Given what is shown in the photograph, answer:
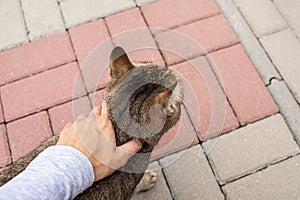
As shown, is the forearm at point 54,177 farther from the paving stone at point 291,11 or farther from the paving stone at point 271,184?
the paving stone at point 291,11

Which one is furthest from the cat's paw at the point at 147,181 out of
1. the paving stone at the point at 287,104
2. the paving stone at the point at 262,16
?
the paving stone at the point at 262,16

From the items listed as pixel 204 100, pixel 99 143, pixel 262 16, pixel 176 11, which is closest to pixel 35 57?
pixel 176 11

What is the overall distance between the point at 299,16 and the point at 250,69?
1.63 ft

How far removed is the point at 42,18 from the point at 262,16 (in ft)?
4.56

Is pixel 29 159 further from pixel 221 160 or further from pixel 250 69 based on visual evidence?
pixel 250 69

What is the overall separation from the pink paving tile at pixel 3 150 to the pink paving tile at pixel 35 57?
339 mm

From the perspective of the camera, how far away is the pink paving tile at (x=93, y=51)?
8.13 ft

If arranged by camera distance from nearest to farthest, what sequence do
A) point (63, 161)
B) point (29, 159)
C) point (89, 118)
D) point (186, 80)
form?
1. point (63, 161)
2. point (89, 118)
3. point (29, 159)
4. point (186, 80)

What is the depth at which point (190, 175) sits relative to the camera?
2.21 metres

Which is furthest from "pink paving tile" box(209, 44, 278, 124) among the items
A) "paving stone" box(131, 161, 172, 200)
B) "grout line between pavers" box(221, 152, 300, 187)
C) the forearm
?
the forearm

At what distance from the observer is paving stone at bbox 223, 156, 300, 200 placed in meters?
2.13

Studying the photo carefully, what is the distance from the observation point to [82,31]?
8.73 ft

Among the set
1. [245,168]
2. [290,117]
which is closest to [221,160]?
[245,168]

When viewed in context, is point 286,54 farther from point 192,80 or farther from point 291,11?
point 192,80
